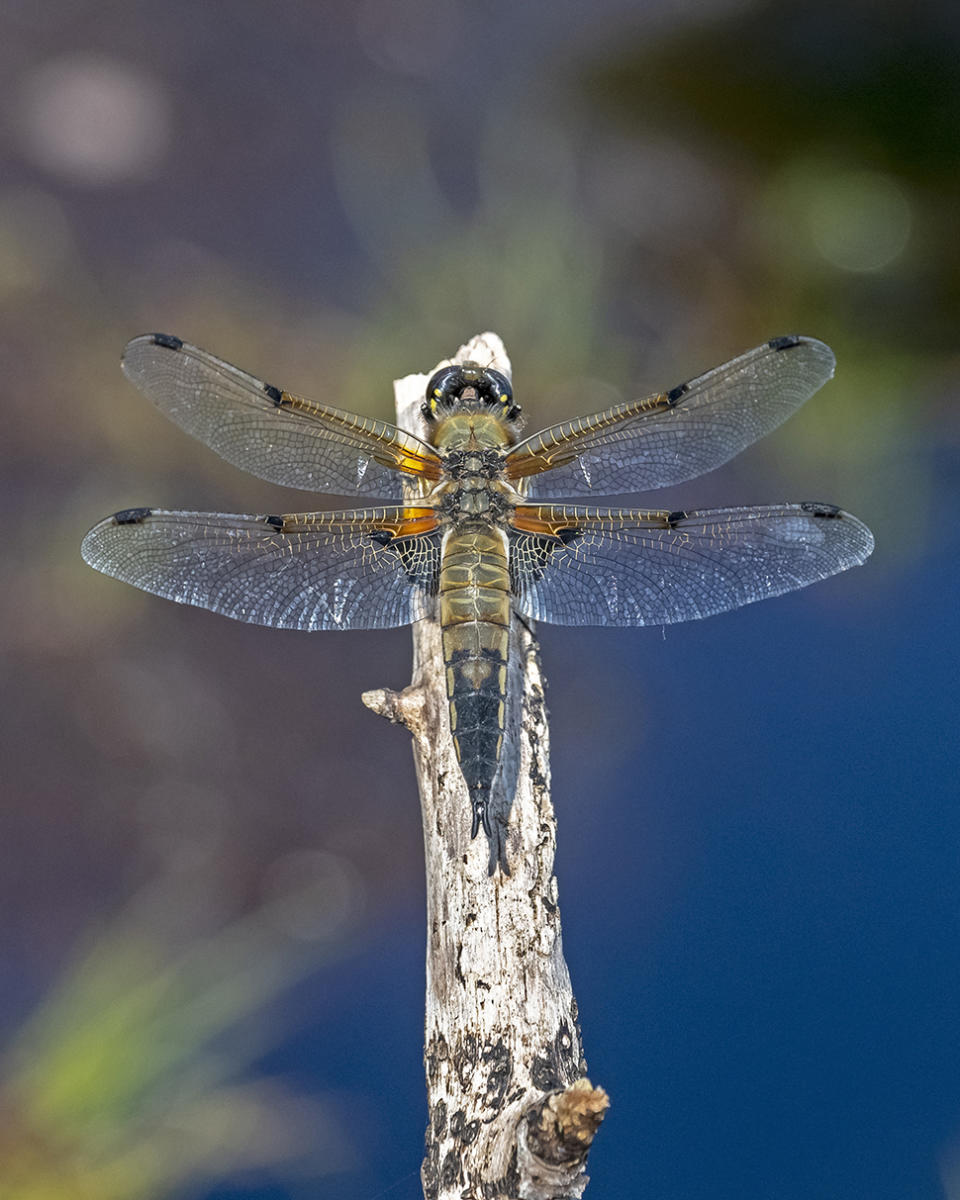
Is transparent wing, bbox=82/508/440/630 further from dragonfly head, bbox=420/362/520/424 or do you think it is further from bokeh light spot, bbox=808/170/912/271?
bokeh light spot, bbox=808/170/912/271

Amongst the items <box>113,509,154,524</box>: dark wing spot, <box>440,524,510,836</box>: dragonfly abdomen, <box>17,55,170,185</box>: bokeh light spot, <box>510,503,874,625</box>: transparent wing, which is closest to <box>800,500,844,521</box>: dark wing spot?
<box>510,503,874,625</box>: transparent wing

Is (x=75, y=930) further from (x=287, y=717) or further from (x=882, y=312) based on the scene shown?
(x=882, y=312)

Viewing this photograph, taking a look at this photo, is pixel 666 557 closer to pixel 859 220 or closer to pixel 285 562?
pixel 285 562

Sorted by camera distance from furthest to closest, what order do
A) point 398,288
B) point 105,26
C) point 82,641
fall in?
point 398,288 < point 105,26 < point 82,641

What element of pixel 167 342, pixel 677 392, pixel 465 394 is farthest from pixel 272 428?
pixel 677 392

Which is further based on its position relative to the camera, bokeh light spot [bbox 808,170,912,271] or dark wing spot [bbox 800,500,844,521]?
bokeh light spot [bbox 808,170,912,271]

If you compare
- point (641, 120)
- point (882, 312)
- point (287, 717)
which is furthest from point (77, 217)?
point (882, 312)

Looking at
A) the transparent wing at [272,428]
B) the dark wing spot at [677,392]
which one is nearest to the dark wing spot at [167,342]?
the transparent wing at [272,428]
